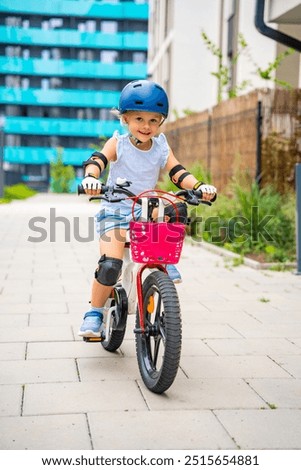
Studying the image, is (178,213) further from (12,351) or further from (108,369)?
(12,351)

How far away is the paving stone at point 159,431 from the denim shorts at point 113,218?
4.10 feet

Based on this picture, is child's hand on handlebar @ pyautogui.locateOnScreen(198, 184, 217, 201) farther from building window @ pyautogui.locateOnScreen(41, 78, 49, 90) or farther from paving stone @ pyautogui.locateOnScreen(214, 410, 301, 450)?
building window @ pyautogui.locateOnScreen(41, 78, 49, 90)

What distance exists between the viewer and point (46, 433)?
3.34 m

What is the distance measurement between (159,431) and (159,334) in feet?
2.49

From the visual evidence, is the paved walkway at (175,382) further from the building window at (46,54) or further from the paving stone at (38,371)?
the building window at (46,54)

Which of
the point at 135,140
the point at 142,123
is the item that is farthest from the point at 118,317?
the point at 142,123

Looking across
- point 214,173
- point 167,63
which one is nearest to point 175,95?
point 167,63

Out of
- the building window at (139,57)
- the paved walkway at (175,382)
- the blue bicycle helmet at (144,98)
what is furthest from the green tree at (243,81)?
the building window at (139,57)

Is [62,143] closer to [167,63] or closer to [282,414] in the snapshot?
[167,63]

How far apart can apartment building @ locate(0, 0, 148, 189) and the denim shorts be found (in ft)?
209

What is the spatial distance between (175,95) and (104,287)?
75.1ft

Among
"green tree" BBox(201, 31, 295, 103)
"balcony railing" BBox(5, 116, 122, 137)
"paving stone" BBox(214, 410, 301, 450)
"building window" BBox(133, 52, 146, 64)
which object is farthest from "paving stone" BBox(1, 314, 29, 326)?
"building window" BBox(133, 52, 146, 64)

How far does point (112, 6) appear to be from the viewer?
67000 millimetres

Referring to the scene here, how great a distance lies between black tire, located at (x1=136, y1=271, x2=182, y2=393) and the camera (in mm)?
3773
